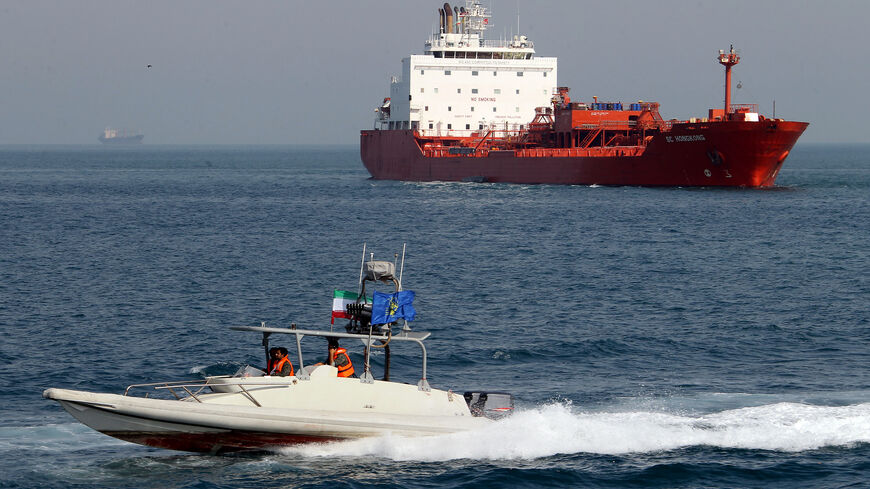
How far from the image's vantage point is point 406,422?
1662 cm

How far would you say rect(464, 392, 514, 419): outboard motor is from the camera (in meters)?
17.6

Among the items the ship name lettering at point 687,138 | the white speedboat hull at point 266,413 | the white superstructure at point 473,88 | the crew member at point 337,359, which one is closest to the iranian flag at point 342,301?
the crew member at point 337,359

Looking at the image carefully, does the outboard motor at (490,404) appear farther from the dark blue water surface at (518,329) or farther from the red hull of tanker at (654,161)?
the red hull of tanker at (654,161)

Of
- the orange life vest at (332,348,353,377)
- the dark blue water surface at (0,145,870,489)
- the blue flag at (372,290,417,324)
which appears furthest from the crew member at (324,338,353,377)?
the dark blue water surface at (0,145,870,489)

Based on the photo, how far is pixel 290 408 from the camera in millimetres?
16062

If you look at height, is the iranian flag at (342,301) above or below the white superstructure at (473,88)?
below

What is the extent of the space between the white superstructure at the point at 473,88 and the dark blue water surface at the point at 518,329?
1014 inches

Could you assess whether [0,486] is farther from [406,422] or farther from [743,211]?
[743,211]

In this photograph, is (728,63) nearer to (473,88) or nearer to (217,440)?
(473,88)

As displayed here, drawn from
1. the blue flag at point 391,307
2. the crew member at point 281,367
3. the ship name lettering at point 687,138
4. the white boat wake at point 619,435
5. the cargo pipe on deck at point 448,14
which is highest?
the cargo pipe on deck at point 448,14

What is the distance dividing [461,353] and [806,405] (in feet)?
27.9

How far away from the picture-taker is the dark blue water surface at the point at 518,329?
1658 cm

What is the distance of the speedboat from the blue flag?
2 centimetres

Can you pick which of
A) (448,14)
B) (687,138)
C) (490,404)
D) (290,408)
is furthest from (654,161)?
(290,408)
